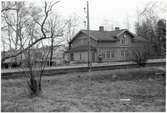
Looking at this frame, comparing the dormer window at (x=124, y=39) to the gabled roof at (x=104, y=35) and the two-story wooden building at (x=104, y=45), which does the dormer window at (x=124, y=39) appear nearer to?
the two-story wooden building at (x=104, y=45)

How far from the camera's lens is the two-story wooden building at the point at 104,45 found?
108ft

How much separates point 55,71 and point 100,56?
1794 centimetres

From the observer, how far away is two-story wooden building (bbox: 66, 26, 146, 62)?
32812 millimetres

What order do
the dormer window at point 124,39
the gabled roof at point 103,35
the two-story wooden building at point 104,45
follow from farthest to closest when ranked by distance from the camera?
the dormer window at point 124,39, the gabled roof at point 103,35, the two-story wooden building at point 104,45

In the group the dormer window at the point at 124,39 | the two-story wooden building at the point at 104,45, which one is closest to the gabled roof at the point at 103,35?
the two-story wooden building at the point at 104,45

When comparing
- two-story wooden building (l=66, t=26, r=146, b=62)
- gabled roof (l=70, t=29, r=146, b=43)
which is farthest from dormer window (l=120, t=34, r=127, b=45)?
gabled roof (l=70, t=29, r=146, b=43)

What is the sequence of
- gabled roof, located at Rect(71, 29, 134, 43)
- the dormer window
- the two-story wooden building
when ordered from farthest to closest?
the dormer window
gabled roof, located at Rect(71, 29, 134, 43)
the two-story wooden building

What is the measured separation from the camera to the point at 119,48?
35469 millimetres

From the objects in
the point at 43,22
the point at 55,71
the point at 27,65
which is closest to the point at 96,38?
the point at 43,22

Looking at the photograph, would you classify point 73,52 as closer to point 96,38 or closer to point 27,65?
point 96,38

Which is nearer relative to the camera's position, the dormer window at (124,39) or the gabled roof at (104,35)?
the gabled roof at (104,35)

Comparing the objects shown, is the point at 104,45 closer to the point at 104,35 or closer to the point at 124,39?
the point at 104,35

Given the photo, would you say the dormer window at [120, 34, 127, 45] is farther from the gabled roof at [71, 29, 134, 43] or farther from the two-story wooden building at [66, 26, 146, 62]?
the gabled roof at [71, 29, 134, 43]

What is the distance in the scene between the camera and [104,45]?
3341 cm
